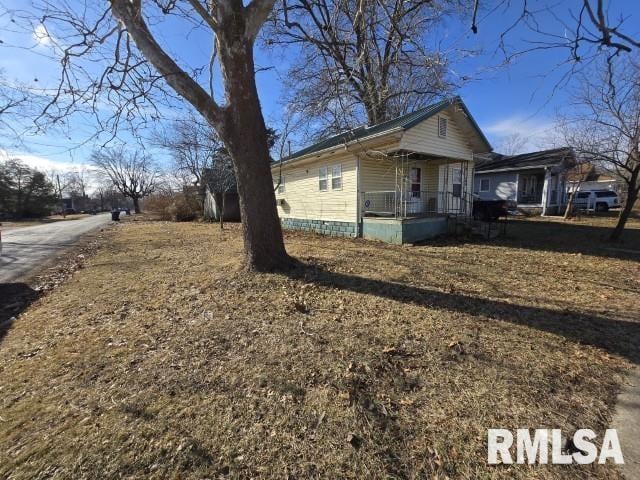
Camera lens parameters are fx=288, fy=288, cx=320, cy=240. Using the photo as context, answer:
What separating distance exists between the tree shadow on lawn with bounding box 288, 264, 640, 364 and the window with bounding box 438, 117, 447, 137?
8.75 metres

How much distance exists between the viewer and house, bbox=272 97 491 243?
10188mm

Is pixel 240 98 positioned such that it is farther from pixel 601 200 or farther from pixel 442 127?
pixel 601 200

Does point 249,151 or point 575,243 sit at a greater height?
point 249,151

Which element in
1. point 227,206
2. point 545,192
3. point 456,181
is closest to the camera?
point 456,181

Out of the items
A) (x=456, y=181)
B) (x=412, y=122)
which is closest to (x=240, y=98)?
(x=412, y=122)

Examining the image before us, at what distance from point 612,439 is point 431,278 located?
3.80m

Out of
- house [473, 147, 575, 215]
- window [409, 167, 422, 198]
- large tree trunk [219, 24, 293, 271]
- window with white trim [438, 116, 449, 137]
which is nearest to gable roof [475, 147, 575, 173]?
house [473, 147, 575, 215]

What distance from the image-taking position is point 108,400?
7.95 ft

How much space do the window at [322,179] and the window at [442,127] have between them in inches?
194

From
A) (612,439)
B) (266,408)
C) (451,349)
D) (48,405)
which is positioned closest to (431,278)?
(451,349)

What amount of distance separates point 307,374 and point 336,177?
10331 millimetres

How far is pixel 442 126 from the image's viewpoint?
1163 cm

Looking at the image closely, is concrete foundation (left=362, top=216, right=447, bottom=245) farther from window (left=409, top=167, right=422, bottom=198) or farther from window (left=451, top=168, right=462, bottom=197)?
window (left=451, top=168, right=462, bottom=197)

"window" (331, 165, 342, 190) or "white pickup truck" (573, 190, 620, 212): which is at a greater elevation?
"window" (331, 165, 342, 190)
